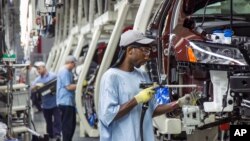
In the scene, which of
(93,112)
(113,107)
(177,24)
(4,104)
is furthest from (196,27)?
(93,112)

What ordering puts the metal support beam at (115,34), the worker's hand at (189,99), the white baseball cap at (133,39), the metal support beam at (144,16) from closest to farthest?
the white baseball cap at (133,39) < the worker's hand at (189,99) < the metal support beam at (144,16) < the metal support beam at (115,34)

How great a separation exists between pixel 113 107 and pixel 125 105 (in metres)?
0.08

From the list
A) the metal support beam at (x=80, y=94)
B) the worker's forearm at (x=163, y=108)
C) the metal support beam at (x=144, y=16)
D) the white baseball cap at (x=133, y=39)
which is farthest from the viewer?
the metal support beam at (x=80, y=94)

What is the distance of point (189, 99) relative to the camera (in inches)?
165

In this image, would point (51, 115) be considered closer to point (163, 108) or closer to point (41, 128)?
point (41, 128)

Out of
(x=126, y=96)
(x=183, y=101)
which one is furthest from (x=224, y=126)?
(x=126, y=96)

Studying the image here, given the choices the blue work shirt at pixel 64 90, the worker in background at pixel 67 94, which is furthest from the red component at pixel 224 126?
the blue work shirt at pixel 64 90

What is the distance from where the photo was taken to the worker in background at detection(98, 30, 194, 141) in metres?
3.59

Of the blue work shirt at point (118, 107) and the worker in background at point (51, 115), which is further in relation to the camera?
the worker in background at point (51, 115)

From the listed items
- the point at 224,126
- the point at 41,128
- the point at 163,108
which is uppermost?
the point at 163,108

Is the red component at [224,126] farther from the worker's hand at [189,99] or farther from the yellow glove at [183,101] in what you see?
the yellow glove at [183,101]

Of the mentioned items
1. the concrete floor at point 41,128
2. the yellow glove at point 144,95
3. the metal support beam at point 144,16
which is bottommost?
the concrete floor at point 41,128

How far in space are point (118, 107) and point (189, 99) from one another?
31.4 inches

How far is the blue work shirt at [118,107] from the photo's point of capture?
3.61m
